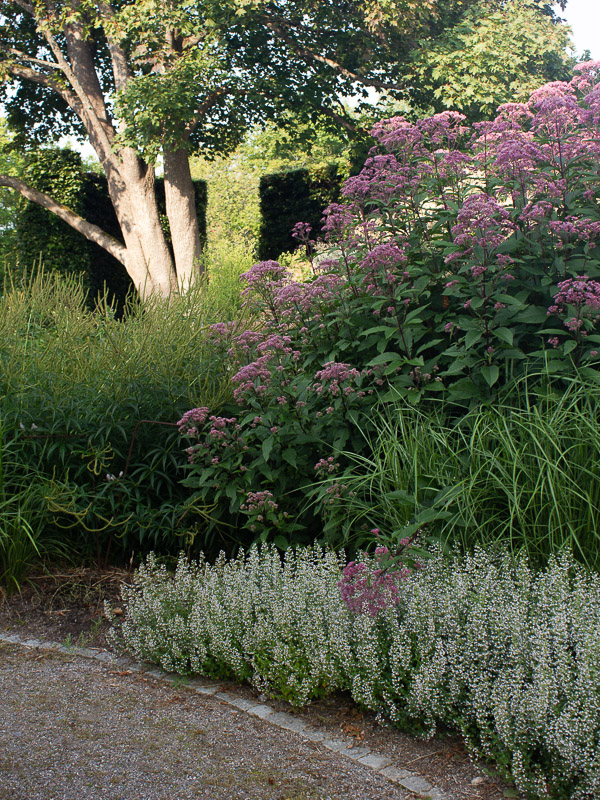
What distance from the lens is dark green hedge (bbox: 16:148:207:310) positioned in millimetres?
13578

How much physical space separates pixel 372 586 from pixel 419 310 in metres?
1.47

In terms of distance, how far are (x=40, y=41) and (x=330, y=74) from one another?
6457mm

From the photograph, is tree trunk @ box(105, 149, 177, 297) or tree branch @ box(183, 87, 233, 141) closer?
tree branch @ box(183, 87, 233, 141)

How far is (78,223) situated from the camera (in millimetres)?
13273

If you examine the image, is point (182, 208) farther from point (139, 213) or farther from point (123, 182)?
point (123, 182)

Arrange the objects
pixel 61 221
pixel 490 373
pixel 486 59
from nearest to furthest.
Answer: pixel 490 373 → pixel 486 59 → pixel 61 221

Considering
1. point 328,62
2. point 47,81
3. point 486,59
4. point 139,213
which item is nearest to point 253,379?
point 486,59

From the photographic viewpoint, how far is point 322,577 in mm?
3037

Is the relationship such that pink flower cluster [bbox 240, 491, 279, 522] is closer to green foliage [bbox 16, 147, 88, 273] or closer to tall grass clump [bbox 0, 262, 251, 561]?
tall grass clump [bbox 0, 262, 251, 561]

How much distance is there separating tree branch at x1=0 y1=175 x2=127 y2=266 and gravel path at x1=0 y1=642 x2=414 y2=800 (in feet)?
36.5

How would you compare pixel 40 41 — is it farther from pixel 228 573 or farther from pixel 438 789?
pixel 438 789

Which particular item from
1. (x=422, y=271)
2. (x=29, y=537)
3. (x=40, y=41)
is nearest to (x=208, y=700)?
(x=29, y=537)

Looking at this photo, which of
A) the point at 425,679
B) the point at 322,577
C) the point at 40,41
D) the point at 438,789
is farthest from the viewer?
the point at 40,41

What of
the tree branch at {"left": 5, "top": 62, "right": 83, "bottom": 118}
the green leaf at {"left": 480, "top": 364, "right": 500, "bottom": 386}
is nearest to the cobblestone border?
the green leaf at {"left": 480, "top": 364, "right": 500, "bottom": 386}
